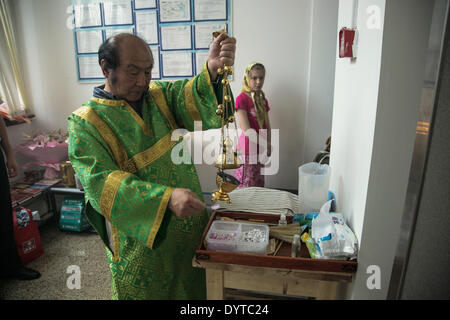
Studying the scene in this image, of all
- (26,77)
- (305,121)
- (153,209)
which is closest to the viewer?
(153,209)

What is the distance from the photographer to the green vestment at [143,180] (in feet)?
2.98

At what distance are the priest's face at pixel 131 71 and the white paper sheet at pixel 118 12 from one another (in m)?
2.37

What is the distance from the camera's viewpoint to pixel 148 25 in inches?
122

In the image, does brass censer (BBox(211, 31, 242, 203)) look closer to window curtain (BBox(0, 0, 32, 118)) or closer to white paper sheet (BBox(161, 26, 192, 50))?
white paper sheet (BBox(161, 26, 192, 50))

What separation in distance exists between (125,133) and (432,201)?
3.29ft

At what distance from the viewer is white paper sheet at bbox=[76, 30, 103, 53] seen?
322 centimetres

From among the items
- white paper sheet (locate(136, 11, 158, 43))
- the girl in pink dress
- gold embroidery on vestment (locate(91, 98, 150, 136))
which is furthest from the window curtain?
gold embroidery on vestment (locate(91, 98, 150, 136))

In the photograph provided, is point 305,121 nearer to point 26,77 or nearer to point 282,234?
point 282,234

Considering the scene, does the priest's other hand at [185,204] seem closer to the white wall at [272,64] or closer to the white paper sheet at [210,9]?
the white wall at [272,64]

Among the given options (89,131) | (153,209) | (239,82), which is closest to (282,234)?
A: (153,209)

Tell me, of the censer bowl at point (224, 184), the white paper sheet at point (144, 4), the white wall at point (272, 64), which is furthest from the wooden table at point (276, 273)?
the white paper sheet at point (144, 4)

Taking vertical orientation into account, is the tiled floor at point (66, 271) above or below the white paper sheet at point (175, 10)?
below

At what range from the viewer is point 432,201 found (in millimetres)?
686
